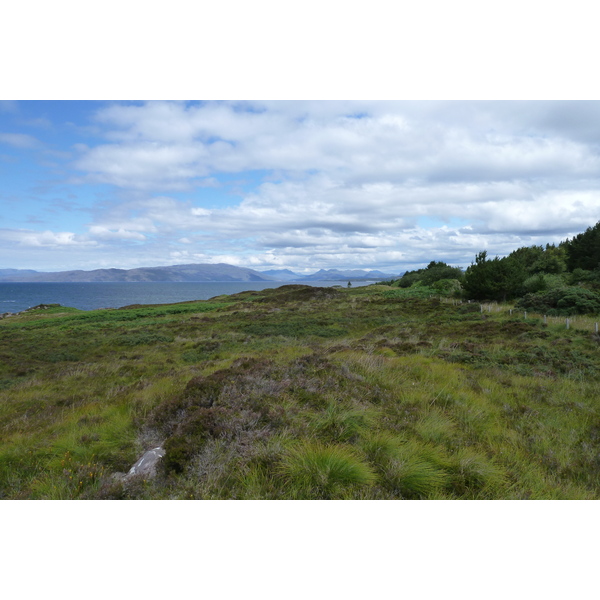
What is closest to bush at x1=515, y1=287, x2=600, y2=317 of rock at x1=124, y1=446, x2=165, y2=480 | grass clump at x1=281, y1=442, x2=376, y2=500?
grass clump at x1=281, y1=442, x2=376, y2=500

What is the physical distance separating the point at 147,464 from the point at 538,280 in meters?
39.3

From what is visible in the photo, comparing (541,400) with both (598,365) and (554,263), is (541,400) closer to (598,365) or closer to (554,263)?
(598,365)

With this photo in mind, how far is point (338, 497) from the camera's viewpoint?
10.8 feet

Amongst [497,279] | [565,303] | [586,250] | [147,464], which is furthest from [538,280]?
[147,464]

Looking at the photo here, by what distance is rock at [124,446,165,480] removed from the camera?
394cm

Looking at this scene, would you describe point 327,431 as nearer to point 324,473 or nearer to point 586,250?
point 324,473

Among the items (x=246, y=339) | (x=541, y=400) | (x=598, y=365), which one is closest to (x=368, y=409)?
(x=541, y=400)

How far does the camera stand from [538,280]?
3272 centimetres

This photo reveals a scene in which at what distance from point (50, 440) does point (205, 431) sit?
303 cm

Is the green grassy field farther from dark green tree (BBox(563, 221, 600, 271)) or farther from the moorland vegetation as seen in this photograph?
dark green tree (BBox(563, 221, 600, 271))

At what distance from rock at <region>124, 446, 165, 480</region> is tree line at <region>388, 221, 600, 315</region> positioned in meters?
26.9

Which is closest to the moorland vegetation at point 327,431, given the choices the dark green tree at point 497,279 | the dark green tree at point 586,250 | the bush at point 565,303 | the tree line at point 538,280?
the bush at point 565,303

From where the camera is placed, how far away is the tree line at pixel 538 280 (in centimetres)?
2293

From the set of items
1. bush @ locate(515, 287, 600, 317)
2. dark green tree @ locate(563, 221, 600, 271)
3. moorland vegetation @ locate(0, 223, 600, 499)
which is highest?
dark green tree @ locate(563, 221, 600, 271)
